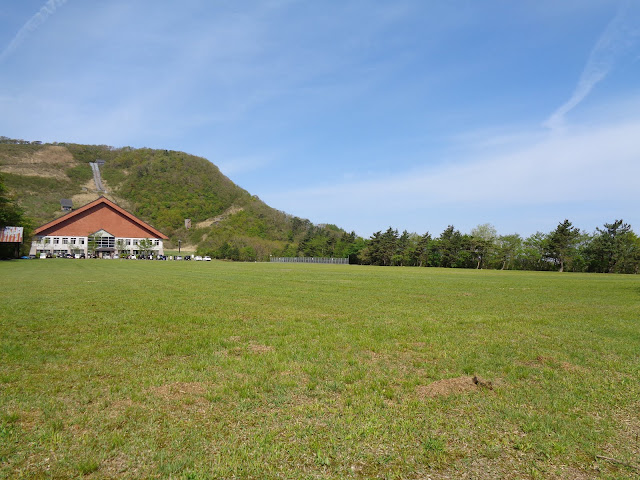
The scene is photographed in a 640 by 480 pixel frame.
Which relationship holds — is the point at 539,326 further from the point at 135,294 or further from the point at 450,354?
the point at 135,294

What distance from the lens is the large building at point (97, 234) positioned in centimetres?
9938

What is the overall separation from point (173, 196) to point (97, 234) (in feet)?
210

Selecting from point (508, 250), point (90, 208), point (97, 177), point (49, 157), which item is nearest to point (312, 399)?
point (508, 250)

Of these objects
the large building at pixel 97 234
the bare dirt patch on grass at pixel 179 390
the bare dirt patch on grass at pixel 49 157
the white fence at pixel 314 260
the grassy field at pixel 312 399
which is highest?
the bare dirt patch on grass at pixel 49 157

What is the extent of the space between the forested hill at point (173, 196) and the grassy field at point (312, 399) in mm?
117709

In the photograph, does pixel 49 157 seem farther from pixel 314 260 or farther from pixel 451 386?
pixel 451 386

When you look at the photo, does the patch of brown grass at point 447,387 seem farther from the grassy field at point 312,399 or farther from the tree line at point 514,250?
the tree line at point 514,250

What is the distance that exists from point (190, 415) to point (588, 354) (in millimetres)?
9216

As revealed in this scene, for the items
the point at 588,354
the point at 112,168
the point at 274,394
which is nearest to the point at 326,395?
the point at 274,394

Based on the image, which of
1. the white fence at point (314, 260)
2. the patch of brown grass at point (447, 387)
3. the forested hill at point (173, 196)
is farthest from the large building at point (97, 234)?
the patch of brown grass at point (447, 387)

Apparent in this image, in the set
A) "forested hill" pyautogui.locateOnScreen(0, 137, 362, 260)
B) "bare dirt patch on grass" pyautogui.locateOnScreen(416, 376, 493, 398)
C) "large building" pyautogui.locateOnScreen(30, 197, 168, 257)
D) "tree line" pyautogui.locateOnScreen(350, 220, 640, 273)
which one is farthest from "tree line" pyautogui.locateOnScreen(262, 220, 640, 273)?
"bare dirt patch on grass" pyautogui.locateOnScreen(416, 376, 493, 398)

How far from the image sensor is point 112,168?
178m

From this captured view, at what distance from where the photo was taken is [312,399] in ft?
19.4

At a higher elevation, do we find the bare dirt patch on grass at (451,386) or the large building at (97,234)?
the large building at (97,234)
